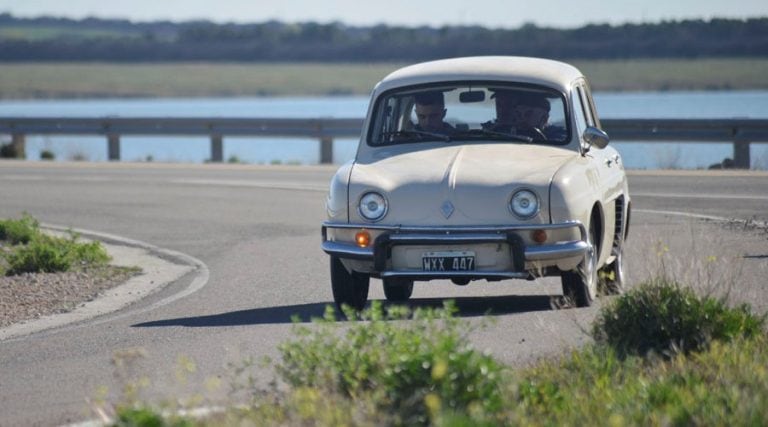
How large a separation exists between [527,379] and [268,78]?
93.2 metres

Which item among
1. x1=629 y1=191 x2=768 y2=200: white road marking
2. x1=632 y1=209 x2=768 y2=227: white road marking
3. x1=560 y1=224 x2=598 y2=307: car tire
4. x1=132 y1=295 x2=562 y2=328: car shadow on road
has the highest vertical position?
x1=560 y1=224 x2=598 y2=307: car tire

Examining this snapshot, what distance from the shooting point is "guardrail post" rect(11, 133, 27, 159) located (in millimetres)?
36312

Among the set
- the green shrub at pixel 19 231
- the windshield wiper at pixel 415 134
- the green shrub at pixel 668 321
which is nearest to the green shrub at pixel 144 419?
the green shrub at pixel 668 321

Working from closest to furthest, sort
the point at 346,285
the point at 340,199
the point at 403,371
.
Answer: the point at 403,371, the point at 340,199, the point at 346,285

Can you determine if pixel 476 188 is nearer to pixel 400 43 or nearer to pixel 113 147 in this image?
pixel 113 147

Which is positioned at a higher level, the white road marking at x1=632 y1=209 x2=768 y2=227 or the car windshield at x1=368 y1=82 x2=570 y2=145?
the car windshield at x1=368 y1=82 x2=570 y2=145

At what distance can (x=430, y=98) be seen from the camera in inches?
475

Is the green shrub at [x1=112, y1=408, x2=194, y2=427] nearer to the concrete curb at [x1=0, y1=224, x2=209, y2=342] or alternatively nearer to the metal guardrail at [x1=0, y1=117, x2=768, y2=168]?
the concrete curb at [x1=0, y1=224, x2=209, y2=342]

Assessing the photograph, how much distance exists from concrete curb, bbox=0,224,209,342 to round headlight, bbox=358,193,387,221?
219 centimetres

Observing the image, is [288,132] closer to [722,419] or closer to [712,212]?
[712,212]

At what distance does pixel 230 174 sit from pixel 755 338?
1995 cm

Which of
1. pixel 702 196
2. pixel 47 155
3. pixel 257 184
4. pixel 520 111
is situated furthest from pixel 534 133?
pixel 47 155

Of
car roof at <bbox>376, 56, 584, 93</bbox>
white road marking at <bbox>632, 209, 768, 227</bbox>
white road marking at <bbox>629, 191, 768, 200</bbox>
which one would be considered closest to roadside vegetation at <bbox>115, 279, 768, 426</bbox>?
car roof at <bbox>376, 56, 584, 93</bbox>

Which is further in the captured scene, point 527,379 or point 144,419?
point 527,379
